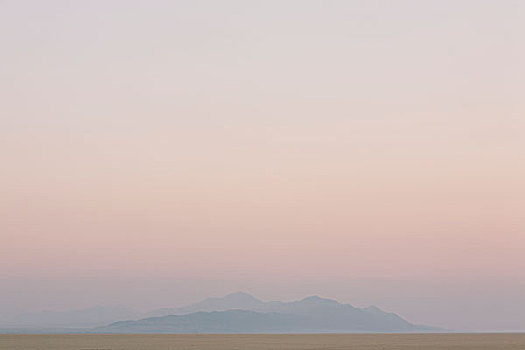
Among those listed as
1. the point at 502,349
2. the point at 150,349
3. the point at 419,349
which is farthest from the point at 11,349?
the point at 502,349

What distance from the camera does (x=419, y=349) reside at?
9312 cm

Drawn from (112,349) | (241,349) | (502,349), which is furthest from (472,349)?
(112,349)

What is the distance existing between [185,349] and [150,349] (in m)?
4.66

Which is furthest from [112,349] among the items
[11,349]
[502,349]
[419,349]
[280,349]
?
[502,349]

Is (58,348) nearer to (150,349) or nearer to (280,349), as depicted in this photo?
(150,349)

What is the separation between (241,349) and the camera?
9475 cm

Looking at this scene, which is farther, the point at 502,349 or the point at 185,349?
the point at 185,349

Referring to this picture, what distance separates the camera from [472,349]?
3580 inches

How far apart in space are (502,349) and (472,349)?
4386mm

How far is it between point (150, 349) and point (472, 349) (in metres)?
35.5

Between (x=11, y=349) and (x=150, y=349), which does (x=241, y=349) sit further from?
(x=11, y=349)

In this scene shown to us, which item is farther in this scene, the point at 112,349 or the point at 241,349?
the point at 241,349

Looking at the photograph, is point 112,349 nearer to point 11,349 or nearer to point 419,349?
point 11,349

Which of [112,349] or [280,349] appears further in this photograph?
[280,349]
